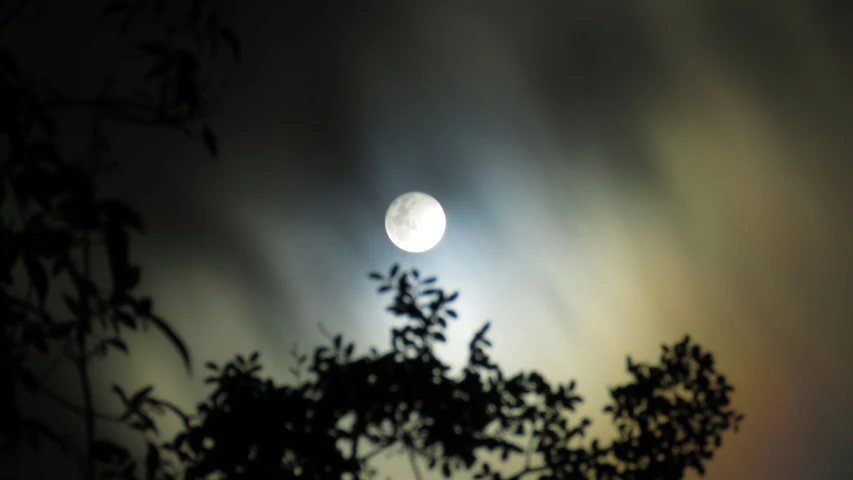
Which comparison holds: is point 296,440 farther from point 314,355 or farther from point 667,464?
point 667,464

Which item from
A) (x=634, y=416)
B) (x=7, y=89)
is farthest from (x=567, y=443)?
(x=7, y=89)

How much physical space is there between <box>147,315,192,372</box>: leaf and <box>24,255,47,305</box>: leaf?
0.34 meters

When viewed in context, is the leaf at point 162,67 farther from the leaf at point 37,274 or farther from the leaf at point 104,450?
the leaf at point 104,450

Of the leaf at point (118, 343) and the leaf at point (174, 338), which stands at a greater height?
the leaf at point (118, 343)

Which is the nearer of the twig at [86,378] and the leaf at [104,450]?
the twig at [86,378]

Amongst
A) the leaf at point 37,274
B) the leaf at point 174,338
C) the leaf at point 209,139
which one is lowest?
the leaf at point 174,338

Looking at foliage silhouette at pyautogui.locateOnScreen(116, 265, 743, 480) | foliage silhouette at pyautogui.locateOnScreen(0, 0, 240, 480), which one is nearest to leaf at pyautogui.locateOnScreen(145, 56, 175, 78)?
foliage silhouette at pyautogui.locateOnScreen(0, 0, 240, 480)

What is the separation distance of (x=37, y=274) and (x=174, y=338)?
0.45 meters

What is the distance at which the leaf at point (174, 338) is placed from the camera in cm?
245

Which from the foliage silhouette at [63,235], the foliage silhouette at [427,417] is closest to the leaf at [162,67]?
the foliage silhouette at [63,235]

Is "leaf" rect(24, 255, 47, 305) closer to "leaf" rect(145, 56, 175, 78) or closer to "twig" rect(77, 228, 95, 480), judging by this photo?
"twig" rect(77, 228, 95, 480)

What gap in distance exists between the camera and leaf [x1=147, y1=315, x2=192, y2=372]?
8.05 ft

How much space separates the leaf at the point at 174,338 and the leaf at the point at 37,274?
0.34 meters

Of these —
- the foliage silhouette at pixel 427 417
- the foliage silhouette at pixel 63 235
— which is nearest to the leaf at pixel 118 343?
the foliage silhouette at pixel 63 235
